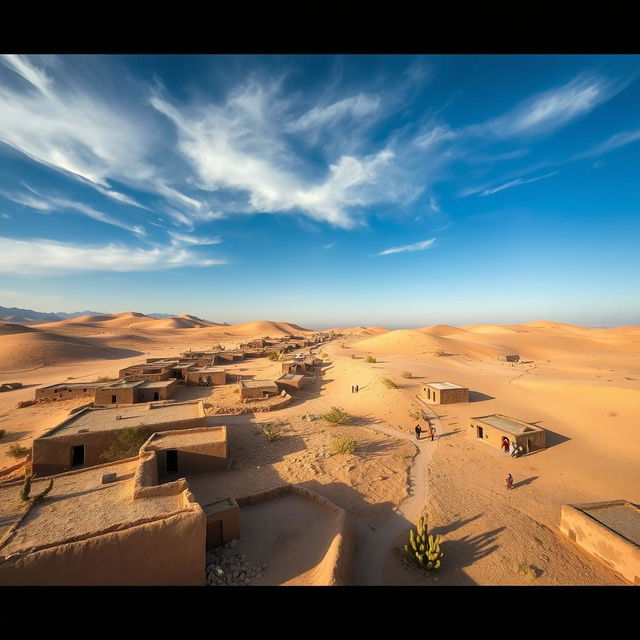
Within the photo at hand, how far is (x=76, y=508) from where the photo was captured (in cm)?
818

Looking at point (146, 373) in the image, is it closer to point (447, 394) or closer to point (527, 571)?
point (447, 394)

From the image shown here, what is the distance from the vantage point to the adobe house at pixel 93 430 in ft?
39.2

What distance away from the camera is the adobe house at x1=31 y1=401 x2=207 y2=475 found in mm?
11961

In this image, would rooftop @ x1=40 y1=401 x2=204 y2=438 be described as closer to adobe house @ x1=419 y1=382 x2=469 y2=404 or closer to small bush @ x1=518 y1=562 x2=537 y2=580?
small bush @ x1=518 y1=562 x2=537 y2=580

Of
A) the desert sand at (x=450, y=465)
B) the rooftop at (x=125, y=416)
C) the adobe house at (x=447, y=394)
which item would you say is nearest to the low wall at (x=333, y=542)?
the desert sand at (x=450, y=465)

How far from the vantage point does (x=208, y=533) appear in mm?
8305

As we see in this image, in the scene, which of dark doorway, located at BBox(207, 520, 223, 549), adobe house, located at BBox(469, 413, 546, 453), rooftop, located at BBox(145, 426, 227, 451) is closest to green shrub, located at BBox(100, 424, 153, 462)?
rooftop, located at BBox(145, 426, 227, 451)

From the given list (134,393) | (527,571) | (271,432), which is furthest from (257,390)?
A: (527,571)

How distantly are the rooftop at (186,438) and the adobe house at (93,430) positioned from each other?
0.76 meters

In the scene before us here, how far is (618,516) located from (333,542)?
8.01 m

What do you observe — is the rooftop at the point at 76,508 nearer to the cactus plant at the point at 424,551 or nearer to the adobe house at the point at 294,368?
the cactus plant at the point at 424,551
